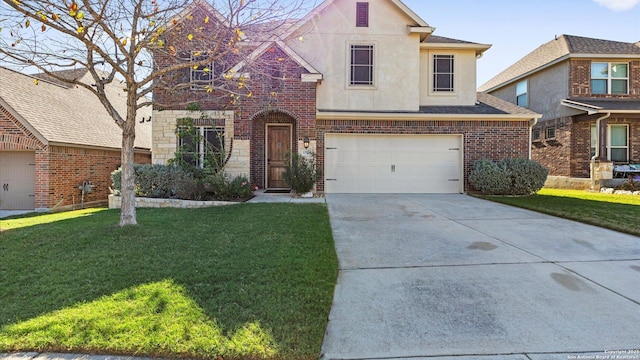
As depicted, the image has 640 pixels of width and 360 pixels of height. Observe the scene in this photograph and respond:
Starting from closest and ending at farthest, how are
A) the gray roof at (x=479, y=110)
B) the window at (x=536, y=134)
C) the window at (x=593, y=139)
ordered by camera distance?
1. the gray roof at (x=479, y=110)
2. the window at (x=593, y=139)
3. the window at (x=536, y=134)

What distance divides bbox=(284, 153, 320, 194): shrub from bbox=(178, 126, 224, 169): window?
8.24 feet

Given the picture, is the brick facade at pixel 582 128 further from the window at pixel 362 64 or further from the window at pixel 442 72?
the window at pixel 362 64

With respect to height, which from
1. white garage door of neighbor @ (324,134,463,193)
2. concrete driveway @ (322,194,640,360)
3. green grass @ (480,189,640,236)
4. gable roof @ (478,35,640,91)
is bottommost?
concrete driveway @ (322,194,640,360)

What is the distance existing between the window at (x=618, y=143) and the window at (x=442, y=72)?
8355 mm

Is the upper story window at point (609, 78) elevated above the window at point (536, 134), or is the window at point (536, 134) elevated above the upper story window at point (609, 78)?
the upper story window at point (609, 78)

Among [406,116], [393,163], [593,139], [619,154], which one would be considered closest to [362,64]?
[406,116]

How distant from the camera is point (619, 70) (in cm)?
1617

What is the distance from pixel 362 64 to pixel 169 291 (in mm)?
11489

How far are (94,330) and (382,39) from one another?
12962 millimetres

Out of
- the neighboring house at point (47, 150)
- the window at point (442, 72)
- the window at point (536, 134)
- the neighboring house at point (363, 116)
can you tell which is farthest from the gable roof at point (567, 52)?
the neighboring house at point (47, 150)

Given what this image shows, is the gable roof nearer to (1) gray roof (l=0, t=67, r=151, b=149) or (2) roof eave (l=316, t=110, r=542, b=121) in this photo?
(2) roof eave (l=316, t=110, r=542, b=121)

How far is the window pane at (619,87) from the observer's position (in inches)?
635

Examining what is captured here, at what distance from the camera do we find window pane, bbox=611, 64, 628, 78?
16125 millimetres


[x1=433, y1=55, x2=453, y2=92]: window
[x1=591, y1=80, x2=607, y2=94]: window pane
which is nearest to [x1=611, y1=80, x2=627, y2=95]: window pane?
[x1=591, y1=80, x2=607, y2=94]: window pane
